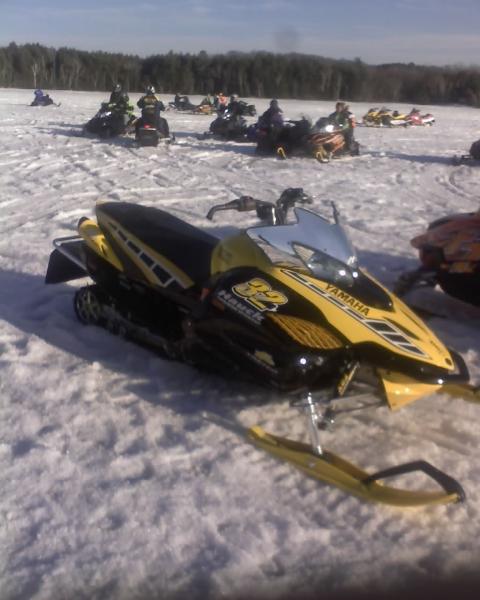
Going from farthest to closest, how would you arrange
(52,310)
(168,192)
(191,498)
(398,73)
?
1. (398,73)
2. (168,192)
3. (52,310)
4. (191,498)

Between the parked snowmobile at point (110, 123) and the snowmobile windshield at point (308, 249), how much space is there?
12.6 meters

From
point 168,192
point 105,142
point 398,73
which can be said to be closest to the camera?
point 168,192

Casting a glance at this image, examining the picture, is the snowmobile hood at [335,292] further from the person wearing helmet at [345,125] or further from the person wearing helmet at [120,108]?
the person wearing helmet at [120,108]

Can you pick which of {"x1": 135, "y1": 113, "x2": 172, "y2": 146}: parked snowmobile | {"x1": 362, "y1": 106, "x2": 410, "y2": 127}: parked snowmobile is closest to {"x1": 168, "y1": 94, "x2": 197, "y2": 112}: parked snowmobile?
{"x1": 362, "y1": 106, "x2": 410, "y2": 127}: parked snowmobile

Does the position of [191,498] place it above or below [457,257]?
below

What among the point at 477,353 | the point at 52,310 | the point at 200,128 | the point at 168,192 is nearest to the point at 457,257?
the point at 477,353

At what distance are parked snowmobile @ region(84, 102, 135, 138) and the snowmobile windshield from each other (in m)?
12.6

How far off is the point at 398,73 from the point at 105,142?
2723cm

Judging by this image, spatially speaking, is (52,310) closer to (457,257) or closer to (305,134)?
(457,257)

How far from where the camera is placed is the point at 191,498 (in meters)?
2.91

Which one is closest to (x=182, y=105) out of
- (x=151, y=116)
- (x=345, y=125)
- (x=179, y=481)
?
(x=151, y=116)

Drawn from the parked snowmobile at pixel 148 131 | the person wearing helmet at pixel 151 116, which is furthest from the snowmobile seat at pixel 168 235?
the person wearing helmet at pixel 151 116

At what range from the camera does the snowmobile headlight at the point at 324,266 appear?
336 cm

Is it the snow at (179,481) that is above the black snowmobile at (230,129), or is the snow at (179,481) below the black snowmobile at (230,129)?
above
